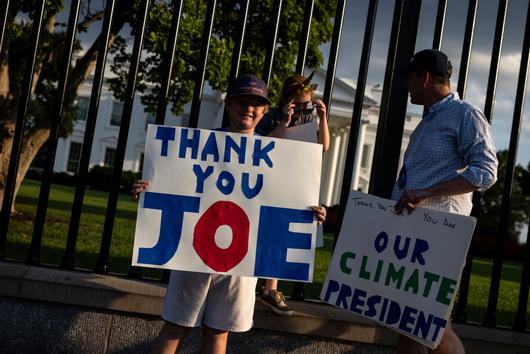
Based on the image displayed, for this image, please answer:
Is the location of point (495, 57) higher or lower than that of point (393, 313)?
higher

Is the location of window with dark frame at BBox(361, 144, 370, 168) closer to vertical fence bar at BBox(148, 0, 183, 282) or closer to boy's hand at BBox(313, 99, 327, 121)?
vertical fence bar at BBox(148, 0, 183, 282)

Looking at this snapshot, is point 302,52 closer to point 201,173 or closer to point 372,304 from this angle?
point 201,173

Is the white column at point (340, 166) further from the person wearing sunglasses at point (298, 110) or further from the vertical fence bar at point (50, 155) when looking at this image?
the person wearing sunglasses at point (298, 110)

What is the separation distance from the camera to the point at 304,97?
12.3ft

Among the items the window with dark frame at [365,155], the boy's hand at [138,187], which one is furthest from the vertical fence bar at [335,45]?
the window with dark frame at [365,155]

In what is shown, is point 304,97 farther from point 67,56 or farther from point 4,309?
point 4,309

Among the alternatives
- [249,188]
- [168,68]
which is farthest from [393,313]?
[168,68]

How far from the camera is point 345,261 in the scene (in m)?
3.46

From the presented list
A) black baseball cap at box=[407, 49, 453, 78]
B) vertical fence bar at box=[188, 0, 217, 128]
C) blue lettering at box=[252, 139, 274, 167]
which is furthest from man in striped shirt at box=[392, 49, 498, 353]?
vertical fence bar at box=[188, 0, 217, 128]

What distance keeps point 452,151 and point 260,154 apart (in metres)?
0.91

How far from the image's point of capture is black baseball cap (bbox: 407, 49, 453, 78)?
3184 mm

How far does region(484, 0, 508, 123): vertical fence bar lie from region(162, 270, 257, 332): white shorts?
1.98 metres

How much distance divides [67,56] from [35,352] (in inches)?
Result: 69.6

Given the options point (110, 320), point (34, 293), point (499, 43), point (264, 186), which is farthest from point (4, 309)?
point (499, 43)
